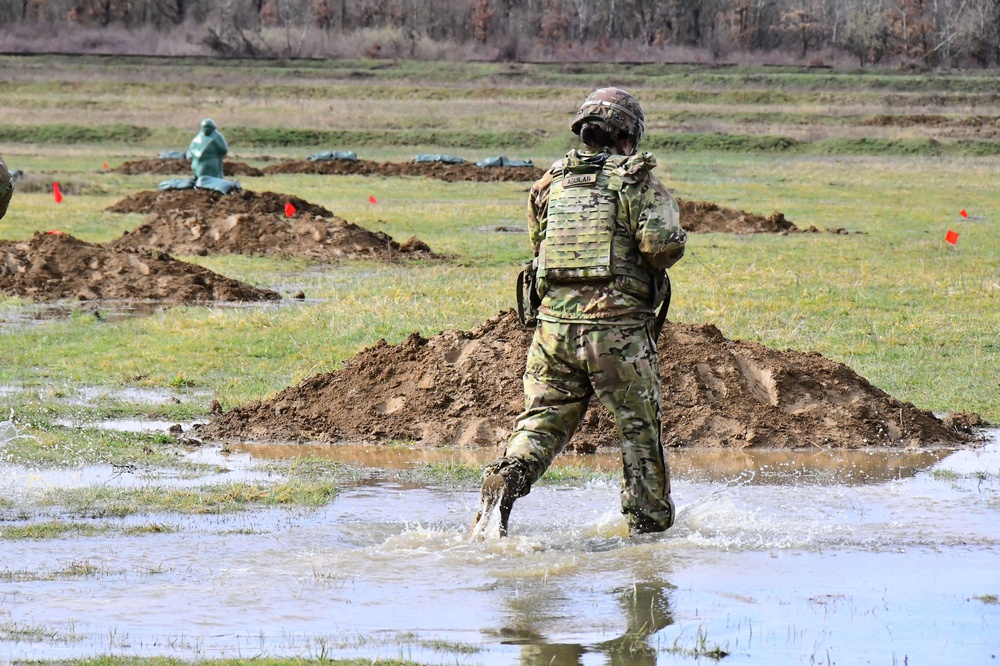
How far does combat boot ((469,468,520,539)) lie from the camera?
7.03 m

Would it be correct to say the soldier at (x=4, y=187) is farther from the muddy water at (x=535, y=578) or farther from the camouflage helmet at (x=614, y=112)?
the camouflage helmet at (x=614, y=112)

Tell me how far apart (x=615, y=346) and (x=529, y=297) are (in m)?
0.56

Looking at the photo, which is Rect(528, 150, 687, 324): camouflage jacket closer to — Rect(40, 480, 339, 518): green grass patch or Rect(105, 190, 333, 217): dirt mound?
Rect(40, 480, 339, 518): green grass patch

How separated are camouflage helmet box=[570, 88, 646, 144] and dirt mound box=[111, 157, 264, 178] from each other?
33964mm

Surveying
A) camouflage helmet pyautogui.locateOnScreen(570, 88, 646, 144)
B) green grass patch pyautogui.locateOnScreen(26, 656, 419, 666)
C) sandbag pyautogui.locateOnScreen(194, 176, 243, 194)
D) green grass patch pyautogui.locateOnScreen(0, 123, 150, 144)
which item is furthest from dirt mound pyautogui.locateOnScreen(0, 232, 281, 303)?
green grass patch pyautogui.locateOnScreen(0, 123, 150, 144)

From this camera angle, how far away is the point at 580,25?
290ft

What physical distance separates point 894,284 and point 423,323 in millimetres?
6517

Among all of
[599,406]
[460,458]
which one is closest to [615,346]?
[460,458]

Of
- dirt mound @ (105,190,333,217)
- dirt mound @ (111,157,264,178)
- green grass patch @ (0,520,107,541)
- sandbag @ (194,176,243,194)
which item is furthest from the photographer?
dirt mound @ (111,157,264,178)

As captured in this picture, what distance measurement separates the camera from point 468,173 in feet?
135

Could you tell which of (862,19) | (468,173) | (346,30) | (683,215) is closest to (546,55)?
(346,30)

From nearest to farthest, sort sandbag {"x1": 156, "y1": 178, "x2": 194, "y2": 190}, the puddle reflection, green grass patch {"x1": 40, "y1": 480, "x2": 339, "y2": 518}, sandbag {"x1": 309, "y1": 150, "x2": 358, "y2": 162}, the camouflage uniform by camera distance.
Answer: the camouflage uniform, green grass patch {"x1": 40, "y1": 480, "x2": 339, "y2": 518}, the puddle reflection, sandbag {"x1": 156, "y1": 178, "x2": 194, "y2": 190}, sandbag {"x1": 309, "y1": 150, "x2": 358, "y2": 162}

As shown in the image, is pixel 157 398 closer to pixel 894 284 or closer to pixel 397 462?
pixel 397 462

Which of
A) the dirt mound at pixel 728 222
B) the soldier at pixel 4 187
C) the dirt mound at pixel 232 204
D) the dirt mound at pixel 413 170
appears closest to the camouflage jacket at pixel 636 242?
the soldier at pixel 4 187
